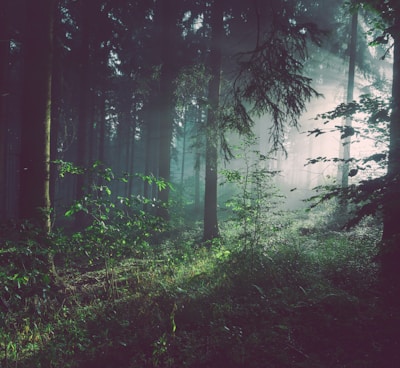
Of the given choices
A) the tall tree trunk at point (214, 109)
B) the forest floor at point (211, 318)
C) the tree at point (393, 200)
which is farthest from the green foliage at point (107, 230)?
the tall tree trunk at point (214, 109)

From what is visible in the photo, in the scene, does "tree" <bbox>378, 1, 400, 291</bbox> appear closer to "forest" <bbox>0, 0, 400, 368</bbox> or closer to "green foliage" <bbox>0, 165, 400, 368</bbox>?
"forest" <bbox>0, 0, 400, 368</bbox>

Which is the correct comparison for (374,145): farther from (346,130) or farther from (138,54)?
(138,54)

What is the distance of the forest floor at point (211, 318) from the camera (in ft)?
10.7

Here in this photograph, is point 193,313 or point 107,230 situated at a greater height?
point 107,230

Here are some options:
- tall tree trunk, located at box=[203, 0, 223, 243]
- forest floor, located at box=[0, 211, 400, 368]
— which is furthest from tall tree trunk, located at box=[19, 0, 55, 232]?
tall tree trunk, located at box=[203, 0, 223, 243]

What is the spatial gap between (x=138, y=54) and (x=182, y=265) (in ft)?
46.4

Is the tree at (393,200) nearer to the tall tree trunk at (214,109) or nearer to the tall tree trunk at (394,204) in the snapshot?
the tall tree trunk at (394,204)

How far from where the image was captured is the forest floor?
3.26 metres

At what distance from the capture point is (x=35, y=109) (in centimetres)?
507

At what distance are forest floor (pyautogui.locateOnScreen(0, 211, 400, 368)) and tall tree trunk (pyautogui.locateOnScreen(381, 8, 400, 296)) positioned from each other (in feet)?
1.13

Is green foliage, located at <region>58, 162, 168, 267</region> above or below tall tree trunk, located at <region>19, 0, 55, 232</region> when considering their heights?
below

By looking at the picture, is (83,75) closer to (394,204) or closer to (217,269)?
(217,269)

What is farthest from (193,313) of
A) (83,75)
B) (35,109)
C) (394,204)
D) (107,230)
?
Answer: (83,75)

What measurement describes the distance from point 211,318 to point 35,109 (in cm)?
491
